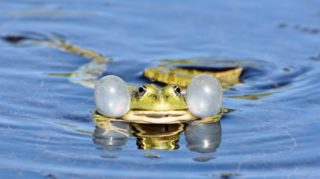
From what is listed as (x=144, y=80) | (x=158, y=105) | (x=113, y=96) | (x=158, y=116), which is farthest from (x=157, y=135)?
(x=144, y=80)

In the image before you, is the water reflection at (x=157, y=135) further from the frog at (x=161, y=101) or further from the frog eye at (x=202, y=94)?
the frog eye at (x=202, y=94)

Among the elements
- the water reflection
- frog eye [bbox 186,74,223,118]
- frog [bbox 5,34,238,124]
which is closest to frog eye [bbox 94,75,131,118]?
frog [bbox 5,34,238,124]

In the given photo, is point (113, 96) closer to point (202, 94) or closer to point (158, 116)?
point (158, 116)

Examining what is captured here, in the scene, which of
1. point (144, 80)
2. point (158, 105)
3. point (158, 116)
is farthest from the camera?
point (144, 80)

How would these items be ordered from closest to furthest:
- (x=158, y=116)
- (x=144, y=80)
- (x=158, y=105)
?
1. (x=158, y=105)
2. (x=158, y=116)
3. (x=144, y=80)

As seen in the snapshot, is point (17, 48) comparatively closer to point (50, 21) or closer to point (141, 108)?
point (50, 21)

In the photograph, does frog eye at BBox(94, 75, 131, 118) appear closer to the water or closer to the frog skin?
the frog skin

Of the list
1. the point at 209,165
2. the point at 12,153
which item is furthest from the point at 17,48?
the point at 209,165

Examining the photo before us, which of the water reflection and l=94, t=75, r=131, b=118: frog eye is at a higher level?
l=94, t=75, r=131, b=118: frog eye
